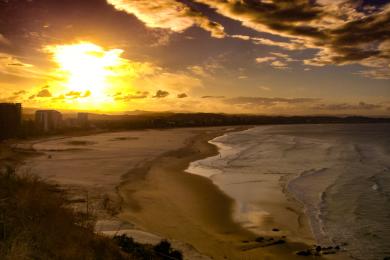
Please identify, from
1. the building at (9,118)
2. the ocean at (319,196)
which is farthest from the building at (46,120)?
the ocean at (319,196)

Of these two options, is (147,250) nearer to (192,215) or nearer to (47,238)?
(47,238)

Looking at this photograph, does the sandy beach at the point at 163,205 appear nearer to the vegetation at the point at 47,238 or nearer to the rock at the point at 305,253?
the rock at the point at 305,253

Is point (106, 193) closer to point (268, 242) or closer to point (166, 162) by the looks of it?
point (268, 242)

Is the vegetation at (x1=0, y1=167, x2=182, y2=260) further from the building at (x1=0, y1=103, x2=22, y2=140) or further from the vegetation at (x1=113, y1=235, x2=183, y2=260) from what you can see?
the building at (x1=0, y1=103, x2=22, y2=140)

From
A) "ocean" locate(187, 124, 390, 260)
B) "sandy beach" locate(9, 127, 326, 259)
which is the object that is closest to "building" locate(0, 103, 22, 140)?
"sandy beach" locate(9, 127, 326, 259)

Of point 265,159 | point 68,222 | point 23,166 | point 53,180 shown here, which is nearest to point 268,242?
point 68,222

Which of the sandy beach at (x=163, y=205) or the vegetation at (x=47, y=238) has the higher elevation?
the vegetation at (x=47, y=238)
